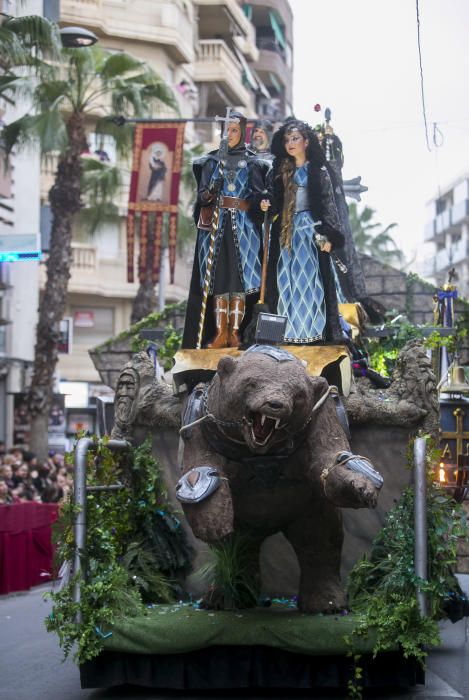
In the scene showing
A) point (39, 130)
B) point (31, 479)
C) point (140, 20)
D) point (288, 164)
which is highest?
point (140, 20)

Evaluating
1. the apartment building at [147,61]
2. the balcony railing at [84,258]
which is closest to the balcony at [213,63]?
the apartment building at [147,61]

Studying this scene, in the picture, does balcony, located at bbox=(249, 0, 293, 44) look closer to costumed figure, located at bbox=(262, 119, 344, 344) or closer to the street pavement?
the street pavement

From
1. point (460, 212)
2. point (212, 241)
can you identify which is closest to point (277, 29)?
point (460, 212)

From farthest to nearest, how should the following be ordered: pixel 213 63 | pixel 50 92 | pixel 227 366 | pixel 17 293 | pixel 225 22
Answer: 1. pixel 225 22
2. pixel 213 63
3. pixel 17 293
4. pixel 50 92
5. pixel 227 366

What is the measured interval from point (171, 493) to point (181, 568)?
56 cm

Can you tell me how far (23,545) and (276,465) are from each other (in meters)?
9.33

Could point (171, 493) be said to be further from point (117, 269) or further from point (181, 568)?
point (117, 269)

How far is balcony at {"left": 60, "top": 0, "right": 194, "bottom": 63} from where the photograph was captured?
40.9 meters

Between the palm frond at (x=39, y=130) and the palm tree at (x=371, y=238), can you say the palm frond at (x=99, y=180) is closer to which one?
the palm frond at (x=39, y=130)

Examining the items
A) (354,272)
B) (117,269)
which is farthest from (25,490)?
(117,269)

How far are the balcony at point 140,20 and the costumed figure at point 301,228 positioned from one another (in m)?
32.5

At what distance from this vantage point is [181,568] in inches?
364

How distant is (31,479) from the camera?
21688 millimetres

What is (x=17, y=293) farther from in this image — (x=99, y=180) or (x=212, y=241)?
(x=212, y=241)
